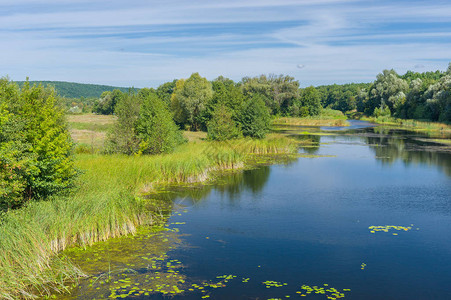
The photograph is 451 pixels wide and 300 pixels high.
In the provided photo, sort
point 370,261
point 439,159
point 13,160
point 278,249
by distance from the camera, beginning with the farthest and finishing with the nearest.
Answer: point 439,159 < point 278,249 < point 370,261 < point 13,160

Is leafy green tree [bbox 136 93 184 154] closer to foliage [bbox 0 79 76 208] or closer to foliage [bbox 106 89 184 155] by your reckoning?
foliage [bbox 106 89 184 155]

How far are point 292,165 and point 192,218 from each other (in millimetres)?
19064

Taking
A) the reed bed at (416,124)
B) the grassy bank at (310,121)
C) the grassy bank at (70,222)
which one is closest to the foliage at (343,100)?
the reed bed at (416,124)

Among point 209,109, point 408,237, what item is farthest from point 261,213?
point 209,109

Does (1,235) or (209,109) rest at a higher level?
(209,109)

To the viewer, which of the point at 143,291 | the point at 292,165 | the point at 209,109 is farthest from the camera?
the point at 209,109

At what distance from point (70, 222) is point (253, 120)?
35.8 meters

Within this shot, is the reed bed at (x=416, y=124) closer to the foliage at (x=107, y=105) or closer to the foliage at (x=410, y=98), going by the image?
the foliage at (x=410, y=98)

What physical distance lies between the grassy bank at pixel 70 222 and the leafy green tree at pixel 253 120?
23.1 metres

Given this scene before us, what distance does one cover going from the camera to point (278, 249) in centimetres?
1769

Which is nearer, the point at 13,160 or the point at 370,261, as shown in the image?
the point at 13,160

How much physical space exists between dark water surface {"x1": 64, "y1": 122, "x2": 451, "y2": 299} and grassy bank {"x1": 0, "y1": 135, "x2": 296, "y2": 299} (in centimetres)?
128

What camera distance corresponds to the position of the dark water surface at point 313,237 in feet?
47.3

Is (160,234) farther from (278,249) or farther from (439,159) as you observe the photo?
(439,159)
